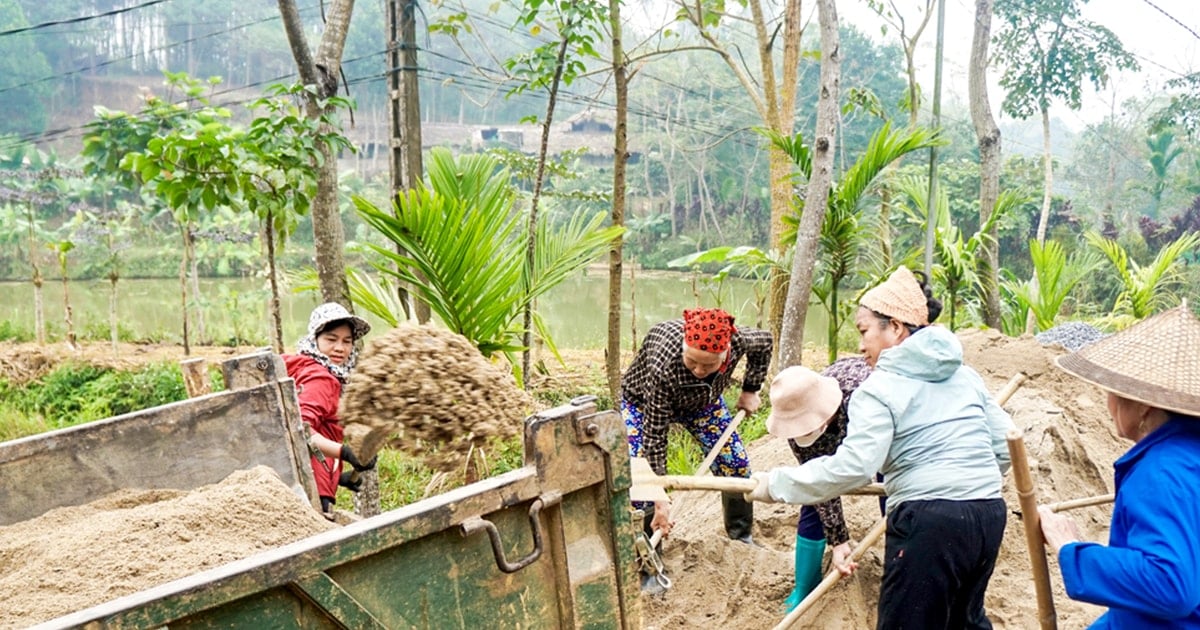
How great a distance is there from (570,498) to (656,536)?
6.49 feet

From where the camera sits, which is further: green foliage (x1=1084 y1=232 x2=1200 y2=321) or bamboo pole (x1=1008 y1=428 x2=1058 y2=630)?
green foliage (x1=1084 y1=232 x2=1200 y2=321)

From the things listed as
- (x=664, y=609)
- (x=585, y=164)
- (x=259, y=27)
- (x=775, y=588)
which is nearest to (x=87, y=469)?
(x=664, y=609)

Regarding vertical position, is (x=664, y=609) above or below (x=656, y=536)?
below

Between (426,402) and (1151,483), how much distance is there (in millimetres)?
1818

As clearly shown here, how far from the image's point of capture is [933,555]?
2775 mm

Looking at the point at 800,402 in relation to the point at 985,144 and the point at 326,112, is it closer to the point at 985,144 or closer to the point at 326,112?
the point at 326,112

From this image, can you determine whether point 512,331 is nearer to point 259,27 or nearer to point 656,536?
point 656,536

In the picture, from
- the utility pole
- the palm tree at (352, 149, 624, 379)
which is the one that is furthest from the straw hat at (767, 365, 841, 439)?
the utility pole

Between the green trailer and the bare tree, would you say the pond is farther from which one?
the green trailer

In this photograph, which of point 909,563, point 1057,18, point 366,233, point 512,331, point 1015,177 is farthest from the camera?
point 366,233

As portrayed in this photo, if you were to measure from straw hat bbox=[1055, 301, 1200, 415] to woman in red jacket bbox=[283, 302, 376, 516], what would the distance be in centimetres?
252

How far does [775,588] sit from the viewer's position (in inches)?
160

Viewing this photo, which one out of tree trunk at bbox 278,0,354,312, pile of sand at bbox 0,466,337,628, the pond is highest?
tree trunk at bbox 278,0,354,312

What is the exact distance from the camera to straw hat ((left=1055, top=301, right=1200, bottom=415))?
73.4 inches
